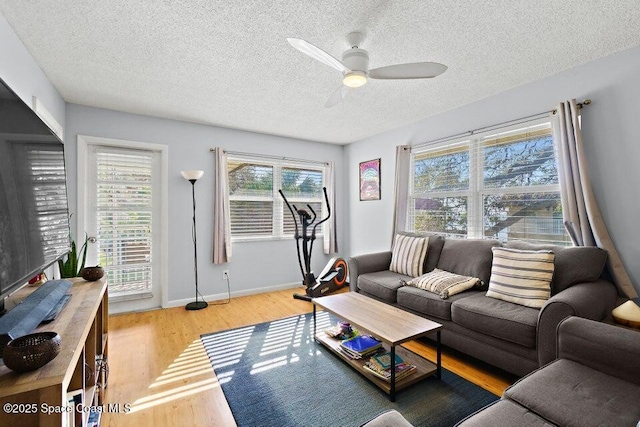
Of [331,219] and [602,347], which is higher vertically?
[331,219]

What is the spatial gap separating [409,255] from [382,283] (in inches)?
21.4

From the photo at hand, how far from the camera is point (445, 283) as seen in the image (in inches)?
106

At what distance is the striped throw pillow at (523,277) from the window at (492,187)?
1.80 ft

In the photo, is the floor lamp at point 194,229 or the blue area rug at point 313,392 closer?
the blue area rug at point 313,392

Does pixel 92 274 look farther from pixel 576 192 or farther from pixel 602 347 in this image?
pixel 576 192

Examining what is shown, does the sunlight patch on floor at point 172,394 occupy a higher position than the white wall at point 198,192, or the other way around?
the white wall at point 198,192

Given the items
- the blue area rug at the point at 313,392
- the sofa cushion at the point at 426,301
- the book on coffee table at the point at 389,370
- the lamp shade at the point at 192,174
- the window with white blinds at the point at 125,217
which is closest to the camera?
the blue area rug at the point at 313,392

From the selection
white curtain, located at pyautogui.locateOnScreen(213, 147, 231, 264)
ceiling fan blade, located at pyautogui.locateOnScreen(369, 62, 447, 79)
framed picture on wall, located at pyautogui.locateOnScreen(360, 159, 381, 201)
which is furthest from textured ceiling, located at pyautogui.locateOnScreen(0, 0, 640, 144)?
framed picture on wall, located at pyautogui.locateOnScreen(360, 159, 381, 201)

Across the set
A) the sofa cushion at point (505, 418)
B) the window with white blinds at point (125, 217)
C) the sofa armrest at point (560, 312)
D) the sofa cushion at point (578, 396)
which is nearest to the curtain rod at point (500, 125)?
the sofa armrest at point (560, 312)

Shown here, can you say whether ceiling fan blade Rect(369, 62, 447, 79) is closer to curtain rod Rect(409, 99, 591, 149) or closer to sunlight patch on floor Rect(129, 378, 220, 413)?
curtain rod Rect(409, 99, 591, 149)

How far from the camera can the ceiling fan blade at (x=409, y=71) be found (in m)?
1.93

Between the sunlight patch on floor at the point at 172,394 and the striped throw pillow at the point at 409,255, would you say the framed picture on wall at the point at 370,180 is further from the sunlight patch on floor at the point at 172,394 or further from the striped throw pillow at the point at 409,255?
the sunlight patch on floor at the point at 172,394

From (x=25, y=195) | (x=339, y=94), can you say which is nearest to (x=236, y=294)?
(x=339, y=94)

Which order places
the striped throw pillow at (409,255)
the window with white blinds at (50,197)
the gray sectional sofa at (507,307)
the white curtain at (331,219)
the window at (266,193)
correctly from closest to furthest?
the window with white blinds at (50,197) → the gray sectional sofa at (507,307) → the striped throw pillow at (409,255) → the window at (266,193) → the white curtain at (331,219)
